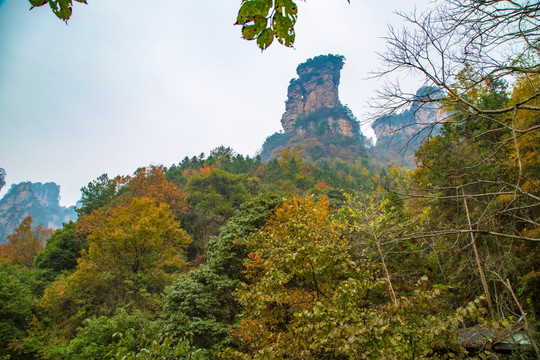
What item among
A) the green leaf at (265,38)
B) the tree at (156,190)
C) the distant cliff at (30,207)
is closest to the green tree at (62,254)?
the tree at (156,190)

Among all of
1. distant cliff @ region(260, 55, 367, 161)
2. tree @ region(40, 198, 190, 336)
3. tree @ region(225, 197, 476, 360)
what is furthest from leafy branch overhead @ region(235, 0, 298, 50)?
distant cliff @ region(260, 55, 367, 161)

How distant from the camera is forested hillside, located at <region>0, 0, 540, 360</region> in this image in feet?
9.26

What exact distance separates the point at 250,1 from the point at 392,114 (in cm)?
208

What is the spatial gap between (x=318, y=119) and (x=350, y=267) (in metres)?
90.0

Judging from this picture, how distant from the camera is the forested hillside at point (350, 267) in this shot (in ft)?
9.26

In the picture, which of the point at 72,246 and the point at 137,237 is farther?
the point at 72,246

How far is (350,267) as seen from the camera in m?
5.04

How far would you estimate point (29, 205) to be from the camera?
387 feet

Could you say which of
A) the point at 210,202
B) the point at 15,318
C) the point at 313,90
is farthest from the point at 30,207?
the point at 15,318

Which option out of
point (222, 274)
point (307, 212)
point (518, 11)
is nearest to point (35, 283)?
point (222, 274)

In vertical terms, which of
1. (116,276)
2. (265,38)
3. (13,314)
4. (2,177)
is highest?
(2,177)

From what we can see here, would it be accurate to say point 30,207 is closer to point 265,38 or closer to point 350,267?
point 350,267

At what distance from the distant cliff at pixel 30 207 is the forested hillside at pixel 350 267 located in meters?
86.8

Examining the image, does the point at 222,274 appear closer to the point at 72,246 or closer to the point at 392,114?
the point at 392,114
